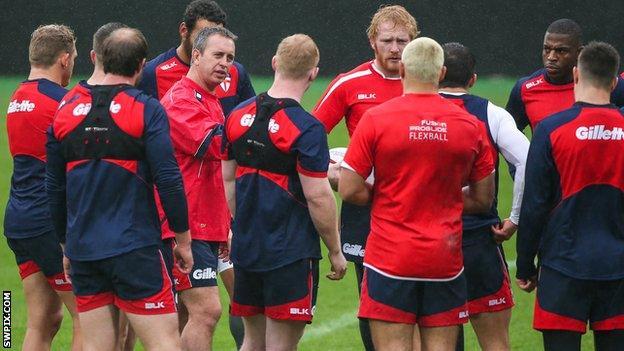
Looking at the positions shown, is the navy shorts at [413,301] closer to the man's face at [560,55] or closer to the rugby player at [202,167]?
the rugby player at [202,167]

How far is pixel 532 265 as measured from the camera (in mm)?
5770

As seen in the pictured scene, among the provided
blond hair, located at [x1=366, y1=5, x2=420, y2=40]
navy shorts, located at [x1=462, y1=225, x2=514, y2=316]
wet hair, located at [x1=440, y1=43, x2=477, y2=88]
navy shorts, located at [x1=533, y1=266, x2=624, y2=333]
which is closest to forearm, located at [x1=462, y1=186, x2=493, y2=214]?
navy shorts, located at [x1=462, y1=225, x2=514, y2=316]

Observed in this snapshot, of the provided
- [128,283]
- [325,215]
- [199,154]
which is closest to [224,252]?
[199,154]

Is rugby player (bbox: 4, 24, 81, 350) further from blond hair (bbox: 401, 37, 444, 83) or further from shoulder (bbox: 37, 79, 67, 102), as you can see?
blond hair (bbox: 401, 37, 444, 83)

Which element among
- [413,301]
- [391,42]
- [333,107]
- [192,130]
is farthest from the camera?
[333,107]

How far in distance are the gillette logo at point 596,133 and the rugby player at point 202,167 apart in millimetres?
2068

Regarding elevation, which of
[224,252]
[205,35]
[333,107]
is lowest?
[224,252]

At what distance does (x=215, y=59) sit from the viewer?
6.51m

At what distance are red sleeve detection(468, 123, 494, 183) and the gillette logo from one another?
17.4 inches

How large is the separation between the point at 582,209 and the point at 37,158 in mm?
3170

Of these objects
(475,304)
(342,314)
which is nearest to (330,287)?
(342,314)

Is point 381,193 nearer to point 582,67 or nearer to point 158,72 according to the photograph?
point 582,67

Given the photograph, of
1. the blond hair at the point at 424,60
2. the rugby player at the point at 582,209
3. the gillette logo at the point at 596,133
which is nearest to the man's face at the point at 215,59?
the blond hair at the point at 424,60

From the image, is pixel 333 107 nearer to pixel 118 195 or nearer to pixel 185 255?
pixel 185 255
